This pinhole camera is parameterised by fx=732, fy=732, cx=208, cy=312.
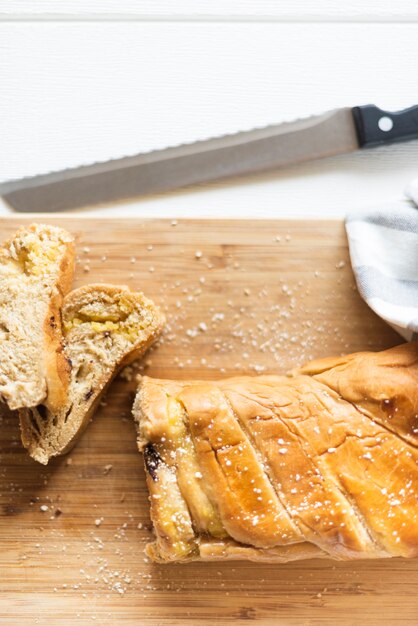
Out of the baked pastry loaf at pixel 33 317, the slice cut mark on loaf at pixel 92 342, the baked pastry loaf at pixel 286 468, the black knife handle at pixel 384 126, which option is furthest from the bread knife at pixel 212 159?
the baked pastry loaf at pixel 286 468

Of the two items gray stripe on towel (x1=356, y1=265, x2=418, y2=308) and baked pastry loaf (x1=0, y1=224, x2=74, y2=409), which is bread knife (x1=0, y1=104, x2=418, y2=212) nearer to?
baked pastry loaf (x1=0, y1=224, x2=74, y2=409)

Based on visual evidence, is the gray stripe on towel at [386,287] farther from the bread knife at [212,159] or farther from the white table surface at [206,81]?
the bread knife at [212,159]

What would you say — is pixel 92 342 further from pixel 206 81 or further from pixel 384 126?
pixel 384 126

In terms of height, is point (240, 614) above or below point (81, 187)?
below

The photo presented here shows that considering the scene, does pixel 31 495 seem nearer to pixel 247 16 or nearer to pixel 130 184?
pixel 130 184

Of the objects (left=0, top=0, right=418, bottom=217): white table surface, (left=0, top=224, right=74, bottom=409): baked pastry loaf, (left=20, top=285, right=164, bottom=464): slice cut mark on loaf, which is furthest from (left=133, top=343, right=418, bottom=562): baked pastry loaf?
(left=0, top=0, right=418, bottom=217): white table surface

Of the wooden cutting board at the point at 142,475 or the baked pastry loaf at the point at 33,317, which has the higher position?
the baked pastry loaf at the point at 33,317

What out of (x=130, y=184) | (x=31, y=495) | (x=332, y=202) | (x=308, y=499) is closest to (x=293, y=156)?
(x=332, y=202)
